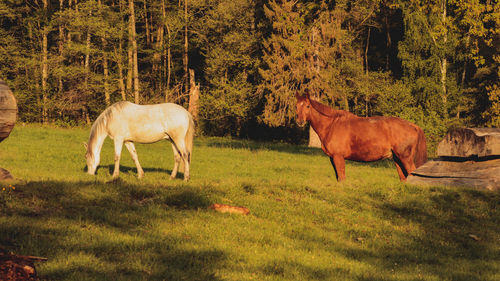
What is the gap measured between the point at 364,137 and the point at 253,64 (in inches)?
1095

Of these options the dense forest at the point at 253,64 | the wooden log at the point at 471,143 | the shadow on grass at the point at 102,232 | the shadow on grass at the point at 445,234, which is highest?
the dense forest at the point at 253,64

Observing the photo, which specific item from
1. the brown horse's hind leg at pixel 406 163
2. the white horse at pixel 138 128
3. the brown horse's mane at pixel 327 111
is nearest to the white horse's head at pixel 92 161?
the white horse at pixel 138 128

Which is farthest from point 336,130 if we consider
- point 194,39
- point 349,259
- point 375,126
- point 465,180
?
point 194,39

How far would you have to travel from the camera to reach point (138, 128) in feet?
49.1

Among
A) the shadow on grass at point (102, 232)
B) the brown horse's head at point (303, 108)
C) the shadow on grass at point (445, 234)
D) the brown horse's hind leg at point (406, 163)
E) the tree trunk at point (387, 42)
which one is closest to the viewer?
the shadow on grass at point (102, 232)

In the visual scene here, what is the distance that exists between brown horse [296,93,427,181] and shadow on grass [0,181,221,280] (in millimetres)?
4663

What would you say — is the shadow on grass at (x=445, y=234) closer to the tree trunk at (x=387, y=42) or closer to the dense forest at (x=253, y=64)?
the dense forest at (x=253, y=64)

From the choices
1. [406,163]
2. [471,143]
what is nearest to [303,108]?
[406,163]

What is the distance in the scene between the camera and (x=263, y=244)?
8102mm

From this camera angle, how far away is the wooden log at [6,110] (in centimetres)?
881

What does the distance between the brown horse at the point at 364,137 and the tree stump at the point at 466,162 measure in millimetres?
526

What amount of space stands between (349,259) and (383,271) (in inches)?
25.8

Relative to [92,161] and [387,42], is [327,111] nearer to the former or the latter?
[92,161]

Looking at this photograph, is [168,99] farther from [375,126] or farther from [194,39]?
[375,126]
